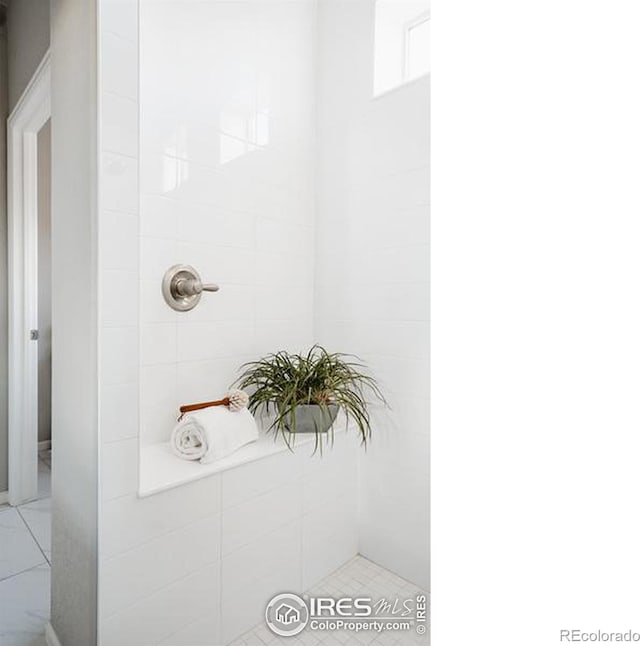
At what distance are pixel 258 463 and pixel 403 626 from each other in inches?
30.1

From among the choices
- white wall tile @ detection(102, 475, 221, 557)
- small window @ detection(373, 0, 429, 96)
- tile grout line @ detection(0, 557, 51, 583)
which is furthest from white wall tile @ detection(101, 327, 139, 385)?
small window @ detection(373, 0, 429, 96)

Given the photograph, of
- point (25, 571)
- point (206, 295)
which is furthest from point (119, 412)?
point (25, 571)

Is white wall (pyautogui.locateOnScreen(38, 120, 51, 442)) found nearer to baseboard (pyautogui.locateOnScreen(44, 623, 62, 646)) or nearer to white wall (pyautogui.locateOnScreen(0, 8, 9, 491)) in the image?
white wall (pyautogui.locateOnScreen(0, 8, 9, 491))

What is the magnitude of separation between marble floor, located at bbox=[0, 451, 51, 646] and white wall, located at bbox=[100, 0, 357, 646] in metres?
0.65

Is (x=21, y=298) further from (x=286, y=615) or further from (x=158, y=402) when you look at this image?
(x=286, y=615)

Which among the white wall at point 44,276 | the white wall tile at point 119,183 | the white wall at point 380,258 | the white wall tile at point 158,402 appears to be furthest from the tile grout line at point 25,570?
the white wall at point 44,276

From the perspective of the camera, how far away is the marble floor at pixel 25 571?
157cm

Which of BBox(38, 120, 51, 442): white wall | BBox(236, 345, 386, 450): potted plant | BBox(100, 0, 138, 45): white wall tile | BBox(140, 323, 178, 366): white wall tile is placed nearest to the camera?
BBox(100, 0, 138, 45): white wall tile

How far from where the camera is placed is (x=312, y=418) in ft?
5.66

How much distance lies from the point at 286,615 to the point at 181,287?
3.95 feet

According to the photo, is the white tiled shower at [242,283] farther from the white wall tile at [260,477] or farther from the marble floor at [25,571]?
the marble floor at [25,571]

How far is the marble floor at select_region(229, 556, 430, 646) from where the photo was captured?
1.50 m
